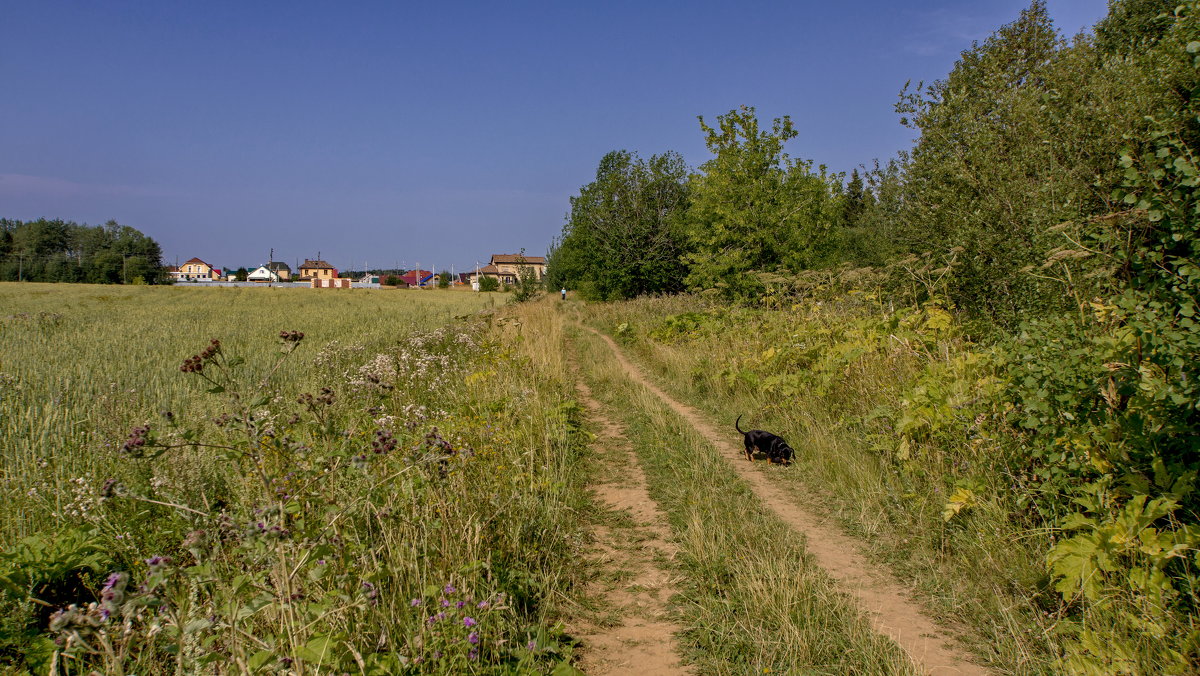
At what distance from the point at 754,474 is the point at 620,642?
10.1ft

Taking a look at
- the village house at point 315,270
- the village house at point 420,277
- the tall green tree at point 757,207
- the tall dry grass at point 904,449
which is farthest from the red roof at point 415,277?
the tall dry grass at point 904,449

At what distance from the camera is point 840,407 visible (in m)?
7.29

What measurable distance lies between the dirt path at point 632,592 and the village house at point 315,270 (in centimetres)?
15857

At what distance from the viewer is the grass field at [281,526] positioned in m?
2.27

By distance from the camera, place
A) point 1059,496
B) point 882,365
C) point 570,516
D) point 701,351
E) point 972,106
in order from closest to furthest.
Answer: point 1059,496 < point 570,516 < point 882,365 < point 701,351 < point 972,106

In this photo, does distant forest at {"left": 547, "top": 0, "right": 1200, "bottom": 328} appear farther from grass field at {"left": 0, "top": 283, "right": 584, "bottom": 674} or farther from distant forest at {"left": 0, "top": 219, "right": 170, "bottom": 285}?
distant forest at {"left": 0, "top": 219, "right": 170, "bottom": 285}

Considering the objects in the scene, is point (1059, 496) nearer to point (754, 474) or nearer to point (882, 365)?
point (754, 474)

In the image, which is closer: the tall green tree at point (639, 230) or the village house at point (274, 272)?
the tall green tree at point (639, 230)

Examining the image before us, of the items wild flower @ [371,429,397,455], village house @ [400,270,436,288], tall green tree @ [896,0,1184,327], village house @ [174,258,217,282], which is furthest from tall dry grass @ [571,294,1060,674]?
village house @ [174,258,217,282]

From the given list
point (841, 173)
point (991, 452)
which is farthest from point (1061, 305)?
point (841, 173)

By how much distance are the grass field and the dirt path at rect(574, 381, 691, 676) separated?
0.29m

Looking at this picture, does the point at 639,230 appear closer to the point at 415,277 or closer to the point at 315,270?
the point at 415,277

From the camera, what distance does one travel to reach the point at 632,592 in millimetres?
4066

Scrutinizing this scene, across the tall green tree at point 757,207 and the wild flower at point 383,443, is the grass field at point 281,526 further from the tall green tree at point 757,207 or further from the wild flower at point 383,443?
the tall green tree at point 757,207
